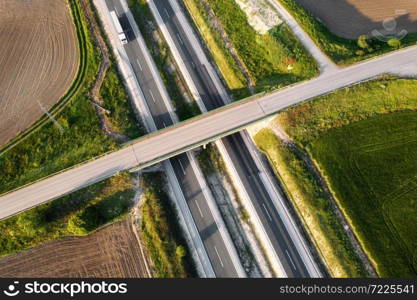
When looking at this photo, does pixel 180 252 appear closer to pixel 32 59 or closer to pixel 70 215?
pixel 70 215

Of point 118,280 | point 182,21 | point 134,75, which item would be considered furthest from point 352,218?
point 182,21

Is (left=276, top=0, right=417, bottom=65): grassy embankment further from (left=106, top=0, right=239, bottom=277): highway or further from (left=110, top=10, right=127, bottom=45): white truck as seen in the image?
(left=110, top=10, right=127, bottom=45): white truck

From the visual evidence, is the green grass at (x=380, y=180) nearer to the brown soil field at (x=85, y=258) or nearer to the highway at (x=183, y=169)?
the highway at (x=183, y=169)

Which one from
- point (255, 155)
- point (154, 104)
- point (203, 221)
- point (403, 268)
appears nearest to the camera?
point (403, 268)

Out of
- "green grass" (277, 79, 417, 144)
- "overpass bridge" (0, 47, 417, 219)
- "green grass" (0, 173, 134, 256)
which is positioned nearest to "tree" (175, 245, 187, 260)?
"green grass" (0, 173, 134, 256)

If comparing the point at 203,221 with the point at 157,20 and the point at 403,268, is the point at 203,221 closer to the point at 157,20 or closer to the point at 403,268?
the point at 403,268

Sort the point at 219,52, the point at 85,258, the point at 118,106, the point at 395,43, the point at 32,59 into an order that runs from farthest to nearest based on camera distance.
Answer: the point at 219,52 → the point at 32,59 → the point at 395,43 → the point at 118,106 → the point at 85,258

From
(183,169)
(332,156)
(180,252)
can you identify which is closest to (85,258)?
(180,252)
